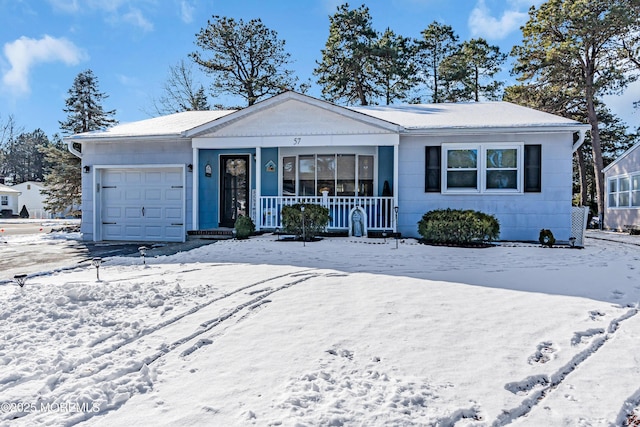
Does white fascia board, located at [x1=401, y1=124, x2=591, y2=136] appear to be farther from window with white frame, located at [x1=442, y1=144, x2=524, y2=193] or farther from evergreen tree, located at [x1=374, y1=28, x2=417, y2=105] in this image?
evergreen tree, located at [x1=374, y1=28, x2=417, y2=105]

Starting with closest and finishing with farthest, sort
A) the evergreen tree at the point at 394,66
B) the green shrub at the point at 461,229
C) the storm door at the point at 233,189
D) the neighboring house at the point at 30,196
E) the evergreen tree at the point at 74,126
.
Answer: the green shrub at the point at 461,229 < the storm door at the point at 233,189 < the evergreen tree at the point at 74,126 < the evergreen tree at the point at 394,66 < the neighboring house at the point at 30,196

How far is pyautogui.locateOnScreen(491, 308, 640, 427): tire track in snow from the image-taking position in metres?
2.28

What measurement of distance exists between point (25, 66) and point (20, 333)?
33.1m

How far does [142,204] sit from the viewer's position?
11.5 metres

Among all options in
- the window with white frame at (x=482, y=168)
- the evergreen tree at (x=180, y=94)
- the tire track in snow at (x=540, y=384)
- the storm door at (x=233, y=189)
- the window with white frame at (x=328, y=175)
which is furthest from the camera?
the evergreen tree at (x=180, y=94)

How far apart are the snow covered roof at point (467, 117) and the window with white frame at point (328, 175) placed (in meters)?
1.57

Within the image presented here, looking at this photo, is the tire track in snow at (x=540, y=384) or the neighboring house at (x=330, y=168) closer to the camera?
the tire track in snow at (x=540, y=384)

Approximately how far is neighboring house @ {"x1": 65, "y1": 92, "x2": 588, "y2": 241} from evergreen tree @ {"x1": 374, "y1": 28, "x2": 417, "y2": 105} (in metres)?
11.4

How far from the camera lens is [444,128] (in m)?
10.0

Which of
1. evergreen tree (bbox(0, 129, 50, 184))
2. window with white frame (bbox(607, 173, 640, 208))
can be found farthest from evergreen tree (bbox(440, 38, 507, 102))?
evergreen tree (bbox(0, 129, 50, 184))

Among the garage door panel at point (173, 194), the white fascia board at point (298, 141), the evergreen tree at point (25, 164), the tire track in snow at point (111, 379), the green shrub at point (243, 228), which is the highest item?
the evergreen tree at point (25, 164)

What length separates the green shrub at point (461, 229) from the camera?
28.4 ft

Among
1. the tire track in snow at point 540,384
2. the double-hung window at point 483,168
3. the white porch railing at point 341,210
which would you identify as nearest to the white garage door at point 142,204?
the white porch railing at point 341,210

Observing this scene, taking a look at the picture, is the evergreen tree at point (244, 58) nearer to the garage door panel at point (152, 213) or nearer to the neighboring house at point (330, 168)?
the neighboring house at point (330, 168)
